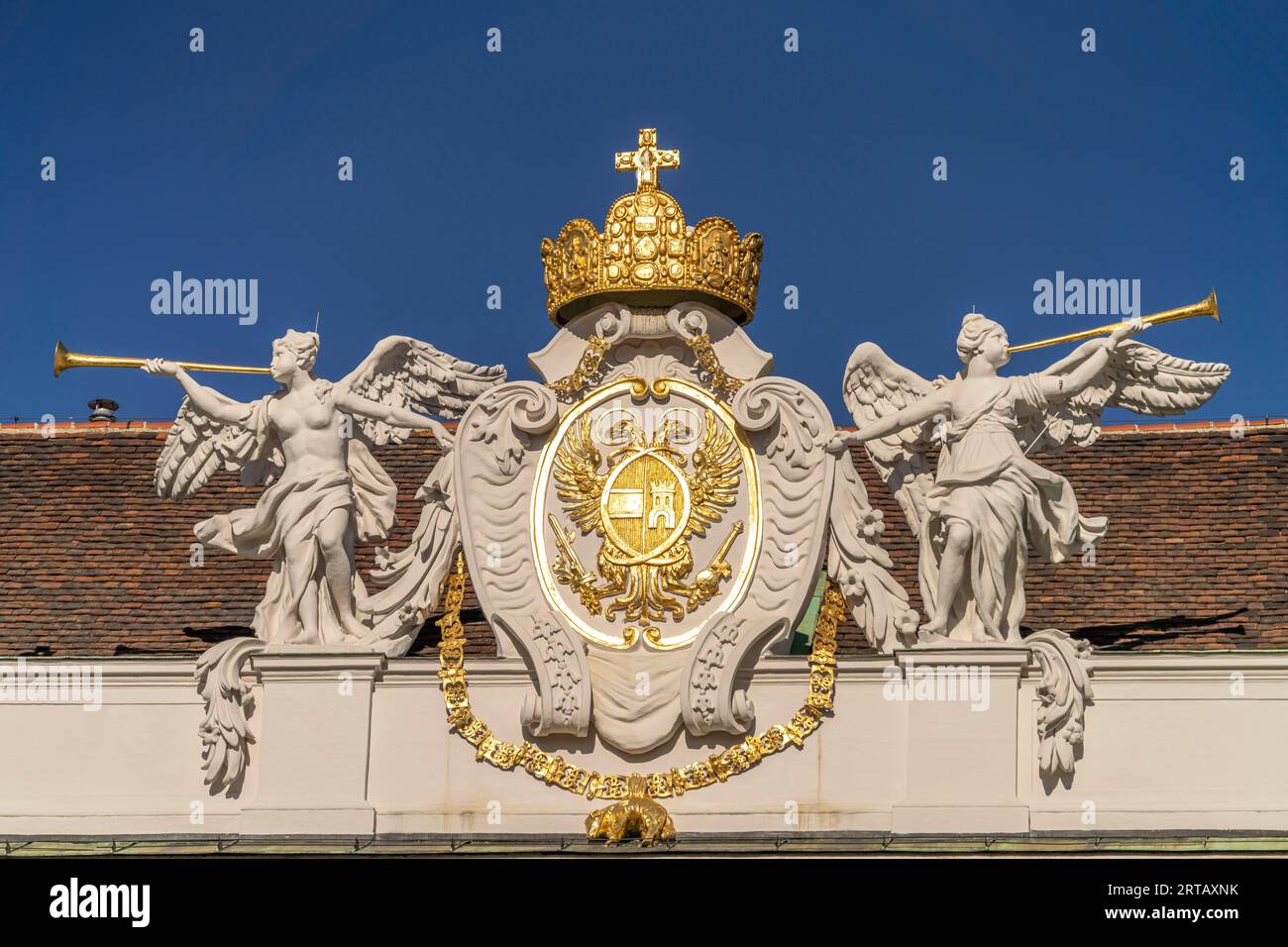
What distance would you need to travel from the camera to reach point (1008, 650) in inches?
750

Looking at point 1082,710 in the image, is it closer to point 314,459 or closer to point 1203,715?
point 1203,715

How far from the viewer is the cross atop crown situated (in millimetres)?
20234

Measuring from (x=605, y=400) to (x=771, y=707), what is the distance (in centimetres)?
271

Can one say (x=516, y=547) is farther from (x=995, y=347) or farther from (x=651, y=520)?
(x=995, y=347)

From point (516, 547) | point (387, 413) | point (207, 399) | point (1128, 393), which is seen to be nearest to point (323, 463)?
point (387, 413)

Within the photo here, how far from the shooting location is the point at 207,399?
2027 cm

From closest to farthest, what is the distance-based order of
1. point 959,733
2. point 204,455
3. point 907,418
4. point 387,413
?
1. point 959,733
2. point 907,418
3. point 387,413
4. point 204,455

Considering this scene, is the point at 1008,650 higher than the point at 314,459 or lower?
lower

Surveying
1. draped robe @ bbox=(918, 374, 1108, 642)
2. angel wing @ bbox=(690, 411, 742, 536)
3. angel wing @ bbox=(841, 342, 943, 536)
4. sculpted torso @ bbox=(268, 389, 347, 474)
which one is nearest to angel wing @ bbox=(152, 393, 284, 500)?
sculpted torso @ bbox=(268, 389, 347, 474)

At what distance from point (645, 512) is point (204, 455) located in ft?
11.8

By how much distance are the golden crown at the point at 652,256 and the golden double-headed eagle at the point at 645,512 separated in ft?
3.21

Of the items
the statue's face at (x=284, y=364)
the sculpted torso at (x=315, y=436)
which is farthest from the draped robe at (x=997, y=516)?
the statue's face at (x=284, y=364)

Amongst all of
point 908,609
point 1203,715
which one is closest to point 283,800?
point 908,609
